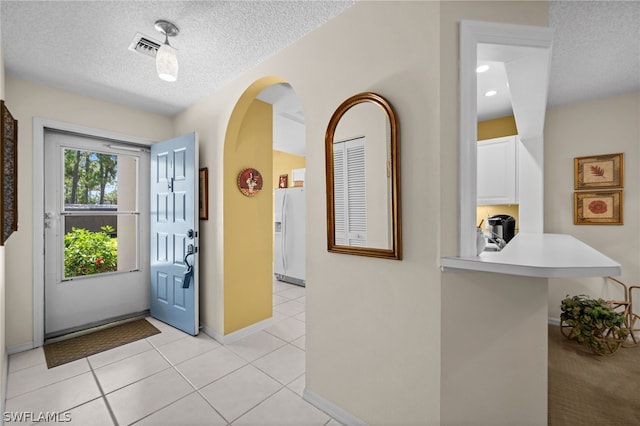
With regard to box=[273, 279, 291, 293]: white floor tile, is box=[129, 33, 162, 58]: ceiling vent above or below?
above

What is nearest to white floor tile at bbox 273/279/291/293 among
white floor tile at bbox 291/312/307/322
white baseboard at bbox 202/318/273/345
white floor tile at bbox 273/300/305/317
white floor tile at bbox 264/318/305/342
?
white floor tile at bbox 273/300/305/317

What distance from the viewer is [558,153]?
10.7 ft

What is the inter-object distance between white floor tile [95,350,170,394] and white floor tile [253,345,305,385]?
78cm

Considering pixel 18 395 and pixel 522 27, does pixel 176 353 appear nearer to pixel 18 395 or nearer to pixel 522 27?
pixel 18 395

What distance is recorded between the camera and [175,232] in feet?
9.50

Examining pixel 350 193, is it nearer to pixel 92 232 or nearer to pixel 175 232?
pixel 175 232

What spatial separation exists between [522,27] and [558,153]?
274 cm

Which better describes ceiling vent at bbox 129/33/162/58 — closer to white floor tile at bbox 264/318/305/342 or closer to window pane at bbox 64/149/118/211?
window pane at bbox 64/149/118/211

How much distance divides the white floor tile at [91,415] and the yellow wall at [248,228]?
1.01 m

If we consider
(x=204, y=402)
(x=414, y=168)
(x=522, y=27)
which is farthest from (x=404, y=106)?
(x=204, y=402)

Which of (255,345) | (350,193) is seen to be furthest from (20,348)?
(350,193)

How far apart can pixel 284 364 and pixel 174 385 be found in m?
0.81

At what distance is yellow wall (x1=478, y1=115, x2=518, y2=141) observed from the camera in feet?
11.5

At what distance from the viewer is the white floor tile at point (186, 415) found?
64.2 inches
